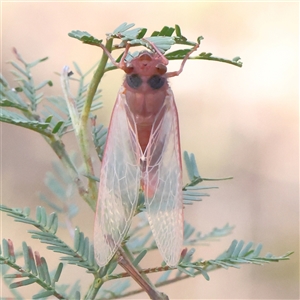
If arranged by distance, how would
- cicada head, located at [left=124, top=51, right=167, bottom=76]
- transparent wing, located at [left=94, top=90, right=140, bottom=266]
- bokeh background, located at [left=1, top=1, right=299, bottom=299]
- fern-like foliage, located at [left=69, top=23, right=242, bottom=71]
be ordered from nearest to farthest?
fern-like foliage, located at [left=69, top=23, right=242, bottom=71], transparent wing, located at [left=94, top=90, right=140, bottom=266], cicada head, located at [left=124, top=51, right=167, bottom=76], bokeh background, located at [left=1, top=1, right=299, bottom=299]

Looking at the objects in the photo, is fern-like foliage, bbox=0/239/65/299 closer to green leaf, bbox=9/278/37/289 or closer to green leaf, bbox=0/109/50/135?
green leaf, bbox=9/278/37/289

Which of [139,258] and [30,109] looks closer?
[139,258]

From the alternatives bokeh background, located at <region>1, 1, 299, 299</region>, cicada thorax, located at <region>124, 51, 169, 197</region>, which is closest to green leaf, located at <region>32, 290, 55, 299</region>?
cicada thorax, located at <region>124, 51, 169, 197</region>

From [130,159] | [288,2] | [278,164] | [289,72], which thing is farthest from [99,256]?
[288,2]

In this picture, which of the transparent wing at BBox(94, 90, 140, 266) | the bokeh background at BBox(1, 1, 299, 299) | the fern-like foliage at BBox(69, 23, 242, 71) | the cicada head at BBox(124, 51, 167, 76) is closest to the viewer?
the fern-like foliage at BBox(69, 23, 242, 71)

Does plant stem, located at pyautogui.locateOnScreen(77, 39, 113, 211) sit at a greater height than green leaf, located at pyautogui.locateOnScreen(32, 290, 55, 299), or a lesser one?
greater

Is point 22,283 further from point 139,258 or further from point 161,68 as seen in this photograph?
point 161,68

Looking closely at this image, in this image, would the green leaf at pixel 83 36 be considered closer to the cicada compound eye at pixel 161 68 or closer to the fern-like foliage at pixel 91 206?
the fern-like foliage at pixel 91 206

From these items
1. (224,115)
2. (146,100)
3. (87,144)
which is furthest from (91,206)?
(224,115)
